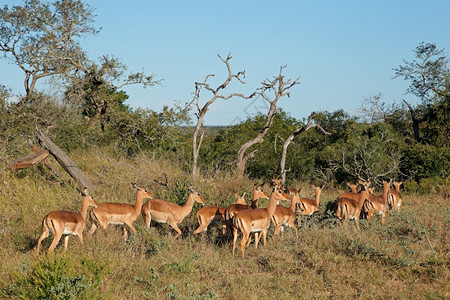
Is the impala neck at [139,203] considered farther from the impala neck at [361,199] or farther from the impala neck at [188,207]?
the impala neck at [361,199]

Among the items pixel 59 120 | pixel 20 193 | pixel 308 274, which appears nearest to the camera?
pixel 308 274

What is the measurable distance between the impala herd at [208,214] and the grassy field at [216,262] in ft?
0.73

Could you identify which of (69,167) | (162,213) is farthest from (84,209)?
(69,167)

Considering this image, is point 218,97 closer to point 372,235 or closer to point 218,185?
point 218,185

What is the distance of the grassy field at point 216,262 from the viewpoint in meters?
5.37

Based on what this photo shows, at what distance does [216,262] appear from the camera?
6641 millimetres

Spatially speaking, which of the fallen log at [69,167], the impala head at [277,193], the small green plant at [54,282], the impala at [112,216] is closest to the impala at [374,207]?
the impala head at [277,193]

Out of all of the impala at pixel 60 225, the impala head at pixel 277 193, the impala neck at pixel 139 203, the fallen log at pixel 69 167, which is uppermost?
the fallen log at pixel 69 167

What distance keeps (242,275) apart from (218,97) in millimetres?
7078

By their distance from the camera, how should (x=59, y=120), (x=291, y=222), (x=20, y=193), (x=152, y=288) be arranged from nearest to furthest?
(x=152, y=288) → (x=291, y=222) → (x=20, y=193) → (x=59, y=120)

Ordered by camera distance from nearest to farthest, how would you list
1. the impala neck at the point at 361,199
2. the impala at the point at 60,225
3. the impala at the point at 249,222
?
the impala at the point at 60,225 → the impala at the point at 249,222 → the impala neck at the point at 361,199

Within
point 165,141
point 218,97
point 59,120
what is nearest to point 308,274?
point 218,97

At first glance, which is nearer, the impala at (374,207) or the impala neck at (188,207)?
the impala neck at (188,207)

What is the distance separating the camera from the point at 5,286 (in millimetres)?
5270
